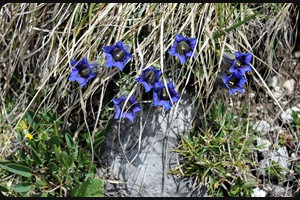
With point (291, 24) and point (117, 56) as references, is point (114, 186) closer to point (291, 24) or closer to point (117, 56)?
point (117, 56)

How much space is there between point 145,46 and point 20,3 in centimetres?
74

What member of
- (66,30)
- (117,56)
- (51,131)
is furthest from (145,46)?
(51,131)

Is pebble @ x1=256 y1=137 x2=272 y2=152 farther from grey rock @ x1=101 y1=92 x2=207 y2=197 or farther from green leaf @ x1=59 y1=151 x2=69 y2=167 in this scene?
green leaf @ x1=59 y1=151 x2=69 y2=167

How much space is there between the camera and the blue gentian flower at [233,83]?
2.33 metres

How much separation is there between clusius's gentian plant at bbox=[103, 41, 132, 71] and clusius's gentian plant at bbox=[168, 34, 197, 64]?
199 millimetres

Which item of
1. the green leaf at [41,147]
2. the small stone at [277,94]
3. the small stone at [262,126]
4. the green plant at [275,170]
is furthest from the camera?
the small stone at [277,94]

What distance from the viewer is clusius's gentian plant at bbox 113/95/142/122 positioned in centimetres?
230

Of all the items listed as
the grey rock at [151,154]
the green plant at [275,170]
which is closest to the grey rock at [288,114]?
the green plant at [275,170]

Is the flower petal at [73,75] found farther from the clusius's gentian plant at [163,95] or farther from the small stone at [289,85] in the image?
the small stone at [289,85]

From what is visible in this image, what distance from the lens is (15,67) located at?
2.78m

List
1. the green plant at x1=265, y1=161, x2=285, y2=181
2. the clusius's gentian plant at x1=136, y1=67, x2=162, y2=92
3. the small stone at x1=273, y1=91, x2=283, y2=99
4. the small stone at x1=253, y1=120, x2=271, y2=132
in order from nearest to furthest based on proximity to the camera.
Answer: the clusius's gentian plant at x1=136, y1=67, x2=162, y2=92, the green plant at x1=265, y1=161, x2=285, y2=181, the small stone at x1=253, y1=120, x2=271, y2=132, the small stone at x1=273, y1=91, x2=283, y2=99

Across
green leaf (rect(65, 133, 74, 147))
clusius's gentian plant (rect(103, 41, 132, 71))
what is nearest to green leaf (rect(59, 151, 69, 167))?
green leaf (rect(65, 133, 74, 147))

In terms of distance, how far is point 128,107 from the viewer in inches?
92.5

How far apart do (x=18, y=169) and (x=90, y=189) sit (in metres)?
0.35
